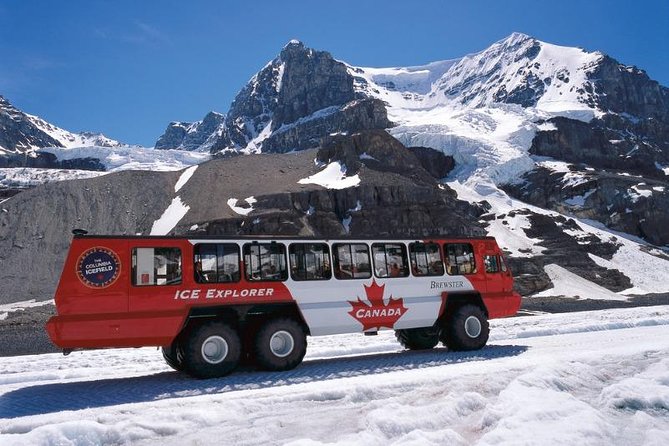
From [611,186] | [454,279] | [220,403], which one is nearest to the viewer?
[220,403]

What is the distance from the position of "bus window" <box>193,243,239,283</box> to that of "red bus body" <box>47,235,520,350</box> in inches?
4.6

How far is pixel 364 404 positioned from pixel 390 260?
21.7ft

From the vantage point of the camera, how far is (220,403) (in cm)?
757

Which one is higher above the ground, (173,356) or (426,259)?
(426,259)

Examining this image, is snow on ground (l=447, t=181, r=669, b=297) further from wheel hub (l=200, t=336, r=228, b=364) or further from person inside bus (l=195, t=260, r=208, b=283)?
person inside bus (l=195, t=260, r=208, b=283)

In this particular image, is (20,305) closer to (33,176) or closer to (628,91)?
(33,176)

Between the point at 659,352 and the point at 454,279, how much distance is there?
5.21 m

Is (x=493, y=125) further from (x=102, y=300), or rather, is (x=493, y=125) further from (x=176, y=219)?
(x=102, y=300)

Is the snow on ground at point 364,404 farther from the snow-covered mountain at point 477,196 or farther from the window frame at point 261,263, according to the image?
the snow-covered mountain at point 477,196

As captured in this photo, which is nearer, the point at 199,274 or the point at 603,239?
the point at 199,274

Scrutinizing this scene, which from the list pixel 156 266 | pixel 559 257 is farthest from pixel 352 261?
pixel 559 257

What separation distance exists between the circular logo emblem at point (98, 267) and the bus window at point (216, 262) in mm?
1675

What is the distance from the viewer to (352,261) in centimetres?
1343

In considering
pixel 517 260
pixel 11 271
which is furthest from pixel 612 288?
pixel 11 271
